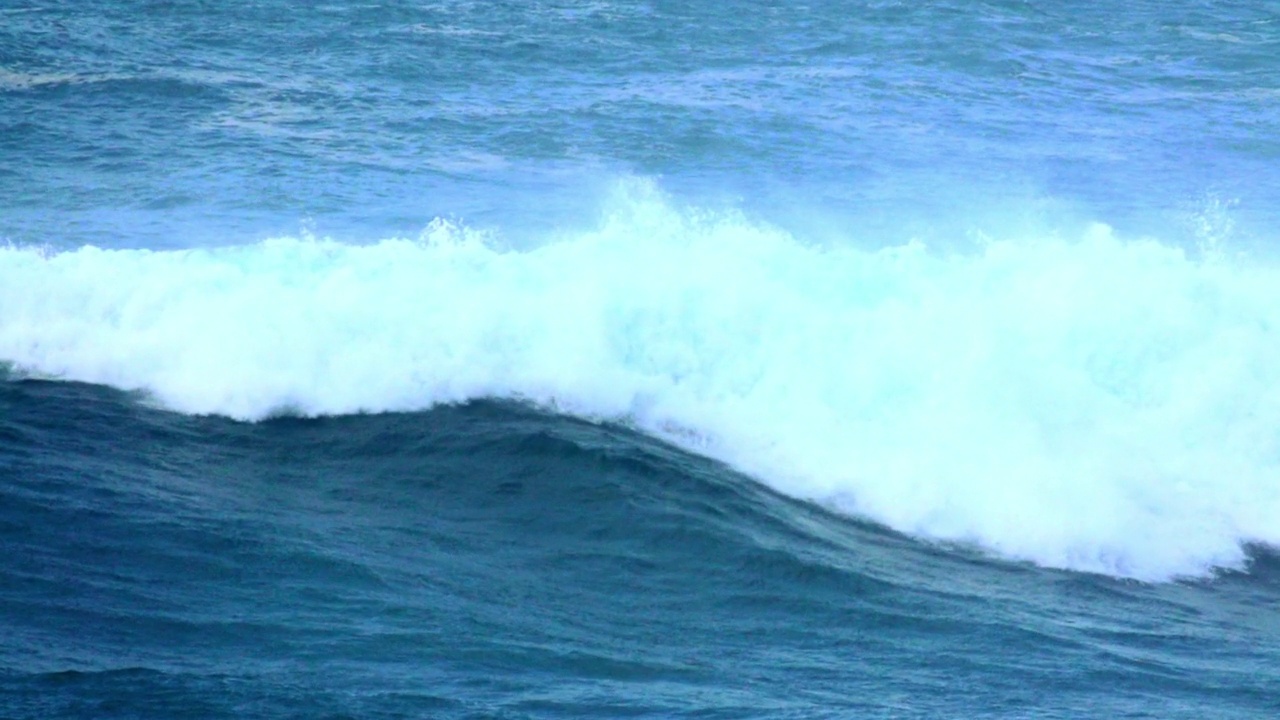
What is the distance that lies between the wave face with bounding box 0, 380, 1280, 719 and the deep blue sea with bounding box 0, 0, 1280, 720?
4 centimetres

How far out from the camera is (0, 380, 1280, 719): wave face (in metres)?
9.66

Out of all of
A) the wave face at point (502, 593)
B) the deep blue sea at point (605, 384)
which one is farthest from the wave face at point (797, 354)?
the wave face at point (502, 593)

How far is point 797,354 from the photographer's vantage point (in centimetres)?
1525

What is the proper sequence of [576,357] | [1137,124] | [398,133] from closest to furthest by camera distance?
1. [576,357]
2. [398,133]
3. [1137,124]

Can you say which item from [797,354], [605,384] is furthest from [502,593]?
[797,354]

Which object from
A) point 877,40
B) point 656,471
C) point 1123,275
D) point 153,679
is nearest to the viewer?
point 153,679

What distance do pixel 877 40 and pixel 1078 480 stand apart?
1479cm

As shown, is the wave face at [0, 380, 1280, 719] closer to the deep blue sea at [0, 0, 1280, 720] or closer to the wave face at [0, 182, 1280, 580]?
the deep blue sea at [0, 0, 1280, 720]

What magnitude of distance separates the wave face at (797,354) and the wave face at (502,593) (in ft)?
1.66

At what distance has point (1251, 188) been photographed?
23156mm

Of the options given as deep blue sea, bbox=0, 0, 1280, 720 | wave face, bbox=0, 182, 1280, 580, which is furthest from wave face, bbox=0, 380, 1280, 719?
wave face, bbox=0, 182, 1280, 580

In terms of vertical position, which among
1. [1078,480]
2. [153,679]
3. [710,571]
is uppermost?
[1078,480]

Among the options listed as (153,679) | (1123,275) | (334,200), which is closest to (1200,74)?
(1123,275)

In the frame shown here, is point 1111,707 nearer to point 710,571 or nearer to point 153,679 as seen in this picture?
point 710,571
